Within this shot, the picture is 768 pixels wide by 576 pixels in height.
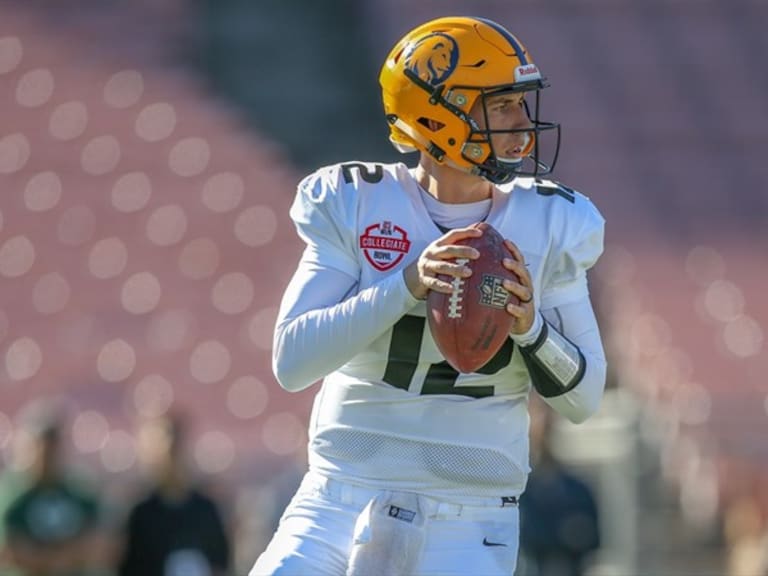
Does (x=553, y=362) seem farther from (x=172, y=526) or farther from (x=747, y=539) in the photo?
(x=747, y=539)

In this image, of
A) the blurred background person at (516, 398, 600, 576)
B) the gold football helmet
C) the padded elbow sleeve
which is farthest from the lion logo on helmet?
the blurred background person at (516, 398, 600, 576)

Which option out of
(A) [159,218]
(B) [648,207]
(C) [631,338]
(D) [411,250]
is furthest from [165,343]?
(D) [411,250]

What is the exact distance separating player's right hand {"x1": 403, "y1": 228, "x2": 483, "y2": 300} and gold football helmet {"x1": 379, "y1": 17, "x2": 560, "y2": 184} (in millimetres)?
256

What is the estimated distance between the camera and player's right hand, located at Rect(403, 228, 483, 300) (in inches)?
110

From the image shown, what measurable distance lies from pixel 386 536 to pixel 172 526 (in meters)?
3.23

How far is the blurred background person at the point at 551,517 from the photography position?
6211 millimetres

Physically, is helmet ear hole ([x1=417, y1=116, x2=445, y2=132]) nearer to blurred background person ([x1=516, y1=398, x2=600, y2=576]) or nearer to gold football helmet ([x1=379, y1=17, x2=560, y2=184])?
gold football helmet ([x1=379, y1=17, x2=560, y2=184])

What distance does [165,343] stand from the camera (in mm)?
8766

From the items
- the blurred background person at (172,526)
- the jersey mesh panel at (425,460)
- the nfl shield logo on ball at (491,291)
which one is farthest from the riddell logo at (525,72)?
the blurred background person at (172,526)

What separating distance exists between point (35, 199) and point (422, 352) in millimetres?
7283

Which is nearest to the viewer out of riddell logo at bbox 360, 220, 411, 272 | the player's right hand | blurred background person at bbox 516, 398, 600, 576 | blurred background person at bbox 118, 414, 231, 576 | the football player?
the player's right hand

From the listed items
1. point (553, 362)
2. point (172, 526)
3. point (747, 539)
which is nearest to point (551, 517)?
point (747, 539)

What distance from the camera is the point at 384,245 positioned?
3.03 metres

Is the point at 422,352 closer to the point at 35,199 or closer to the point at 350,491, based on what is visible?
the point at 350,491
